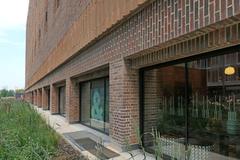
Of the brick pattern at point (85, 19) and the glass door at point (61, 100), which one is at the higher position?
the brick pattern at point (85, 19)

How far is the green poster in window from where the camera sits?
11.0 meters

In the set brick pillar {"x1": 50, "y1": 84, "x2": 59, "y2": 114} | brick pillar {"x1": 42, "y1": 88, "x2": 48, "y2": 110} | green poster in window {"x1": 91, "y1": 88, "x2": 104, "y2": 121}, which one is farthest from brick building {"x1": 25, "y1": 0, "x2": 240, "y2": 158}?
brick pillar {"x1": 42, "y1": 88, "x2": 48, "y2": 110}

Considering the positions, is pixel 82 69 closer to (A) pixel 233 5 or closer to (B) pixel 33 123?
(B) pixel 33 123

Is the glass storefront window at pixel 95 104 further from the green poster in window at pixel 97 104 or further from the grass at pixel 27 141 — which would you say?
the grass at pixel 27 141

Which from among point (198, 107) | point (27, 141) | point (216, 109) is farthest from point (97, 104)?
point (216, 109)

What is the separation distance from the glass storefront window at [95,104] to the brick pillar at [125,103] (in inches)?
110

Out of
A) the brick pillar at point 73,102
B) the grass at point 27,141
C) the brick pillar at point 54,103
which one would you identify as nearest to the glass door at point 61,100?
the brick pillar at point 54,103

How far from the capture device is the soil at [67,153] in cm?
651

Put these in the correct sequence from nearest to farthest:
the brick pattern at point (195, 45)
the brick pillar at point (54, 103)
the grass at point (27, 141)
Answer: the brick pattern at point (195, 45) < the grass at point (27, 141) < the brick pillar at point (54, 103)

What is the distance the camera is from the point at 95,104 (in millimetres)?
11859

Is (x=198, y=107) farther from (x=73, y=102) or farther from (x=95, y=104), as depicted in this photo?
(x=73, y=102)

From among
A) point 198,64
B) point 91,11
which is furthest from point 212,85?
point 91,11

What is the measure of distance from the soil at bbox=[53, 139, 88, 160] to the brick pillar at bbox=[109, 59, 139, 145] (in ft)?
3.72

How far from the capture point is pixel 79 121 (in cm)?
1362
